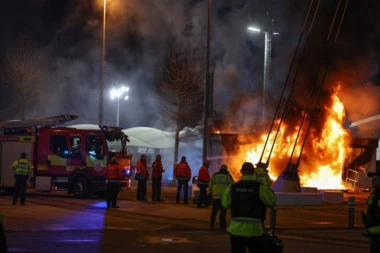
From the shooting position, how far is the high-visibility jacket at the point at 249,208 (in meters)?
7.13

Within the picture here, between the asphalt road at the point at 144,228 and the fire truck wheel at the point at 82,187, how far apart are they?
90 cm

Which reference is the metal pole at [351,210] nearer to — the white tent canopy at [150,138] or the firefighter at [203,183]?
the firefighter at [203,183]

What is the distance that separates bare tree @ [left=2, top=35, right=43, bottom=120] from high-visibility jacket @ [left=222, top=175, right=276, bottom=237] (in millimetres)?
31180

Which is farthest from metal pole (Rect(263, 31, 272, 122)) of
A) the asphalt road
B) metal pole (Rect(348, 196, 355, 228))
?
metal pole (Rect(348, 196, 355, 228))

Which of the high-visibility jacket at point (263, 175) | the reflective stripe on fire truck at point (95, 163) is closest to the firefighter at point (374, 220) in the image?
the high-visibility jacket at point (263, 175)

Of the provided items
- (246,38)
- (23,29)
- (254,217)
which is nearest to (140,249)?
(254,217)

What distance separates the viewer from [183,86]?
121 ft

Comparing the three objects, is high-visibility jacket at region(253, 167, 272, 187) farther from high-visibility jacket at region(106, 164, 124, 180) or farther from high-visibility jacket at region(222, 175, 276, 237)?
high-visibility jacket at region(222, 175, 276, 237)

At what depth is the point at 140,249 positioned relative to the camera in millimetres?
11094

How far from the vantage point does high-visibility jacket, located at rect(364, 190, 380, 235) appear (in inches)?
297

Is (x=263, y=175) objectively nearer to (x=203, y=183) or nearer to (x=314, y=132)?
(x=203, y=183)

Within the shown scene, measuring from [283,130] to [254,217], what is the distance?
22.3 metres

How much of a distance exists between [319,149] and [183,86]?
1023cm

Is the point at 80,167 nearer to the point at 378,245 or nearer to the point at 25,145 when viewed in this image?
the point at 25,145
